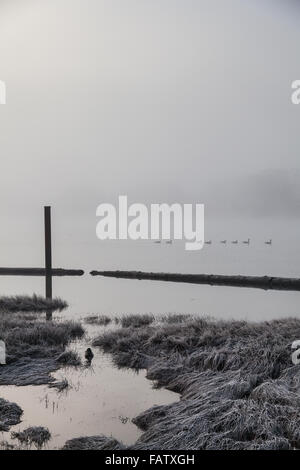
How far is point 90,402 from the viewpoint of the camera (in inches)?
274

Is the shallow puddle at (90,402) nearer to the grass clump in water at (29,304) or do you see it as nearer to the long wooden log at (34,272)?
the grass clump in water at (29,304)

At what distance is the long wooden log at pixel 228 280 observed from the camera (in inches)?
899

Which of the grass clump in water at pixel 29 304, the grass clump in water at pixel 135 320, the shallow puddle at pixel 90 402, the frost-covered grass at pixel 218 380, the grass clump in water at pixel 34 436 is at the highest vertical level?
the frost-covered grass at pixel 218 380

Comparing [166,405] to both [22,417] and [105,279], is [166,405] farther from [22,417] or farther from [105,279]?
[105,279]

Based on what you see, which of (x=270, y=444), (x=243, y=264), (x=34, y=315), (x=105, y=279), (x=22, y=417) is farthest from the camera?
(x=243, y=264)

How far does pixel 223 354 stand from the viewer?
8.31 m

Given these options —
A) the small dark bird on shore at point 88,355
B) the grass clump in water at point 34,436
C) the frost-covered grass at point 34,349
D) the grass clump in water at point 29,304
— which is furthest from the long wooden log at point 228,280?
the grass clump in water at point 34,436

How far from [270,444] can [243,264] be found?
31949mm

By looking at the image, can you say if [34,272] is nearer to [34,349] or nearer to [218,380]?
[34,349]

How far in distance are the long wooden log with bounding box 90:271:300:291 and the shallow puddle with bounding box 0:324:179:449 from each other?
15.4m

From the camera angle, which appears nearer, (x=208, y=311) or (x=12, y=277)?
(x=208, y=311)

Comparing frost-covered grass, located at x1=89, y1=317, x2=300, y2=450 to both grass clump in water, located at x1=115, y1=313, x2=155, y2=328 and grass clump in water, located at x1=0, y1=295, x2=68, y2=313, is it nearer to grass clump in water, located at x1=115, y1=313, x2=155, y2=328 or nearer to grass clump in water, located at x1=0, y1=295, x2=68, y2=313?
grass clump in water, located at x1=115, y1=313, x2=155, y2=328

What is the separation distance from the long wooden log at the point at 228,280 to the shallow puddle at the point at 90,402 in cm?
1542

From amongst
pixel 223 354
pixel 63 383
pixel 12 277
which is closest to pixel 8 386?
pixel 63 383
